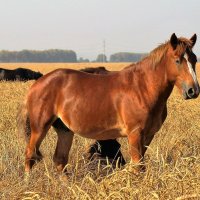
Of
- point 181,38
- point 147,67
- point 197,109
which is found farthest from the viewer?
point 197,109

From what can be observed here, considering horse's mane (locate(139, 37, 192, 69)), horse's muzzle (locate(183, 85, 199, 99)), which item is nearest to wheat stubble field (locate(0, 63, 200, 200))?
horse's muzzle (locate(183, 85, 199, 99))

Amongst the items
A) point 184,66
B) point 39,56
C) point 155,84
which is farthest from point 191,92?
point 39,56

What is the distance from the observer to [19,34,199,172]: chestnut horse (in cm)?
544

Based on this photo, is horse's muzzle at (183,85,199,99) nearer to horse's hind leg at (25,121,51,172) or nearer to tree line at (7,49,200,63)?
horse's hind leg at (25,121,51,172)

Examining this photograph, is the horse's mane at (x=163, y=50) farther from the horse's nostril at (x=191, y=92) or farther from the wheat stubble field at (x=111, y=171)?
the wheat stubble field at (x=111, y=171)

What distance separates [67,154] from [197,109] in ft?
15.7

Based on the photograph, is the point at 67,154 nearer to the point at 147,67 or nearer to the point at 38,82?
the point at 38,82

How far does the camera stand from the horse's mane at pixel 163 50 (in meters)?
5.32

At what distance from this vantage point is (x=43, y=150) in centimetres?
702

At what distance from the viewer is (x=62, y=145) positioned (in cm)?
650

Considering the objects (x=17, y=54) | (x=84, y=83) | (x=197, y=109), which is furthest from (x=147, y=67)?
(x=17, y=54)

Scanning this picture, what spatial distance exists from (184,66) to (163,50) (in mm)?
466

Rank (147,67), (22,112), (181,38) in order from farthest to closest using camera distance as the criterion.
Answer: (22,112) < (147,67) < (181,38)

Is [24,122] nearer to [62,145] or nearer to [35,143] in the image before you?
[35,143]
